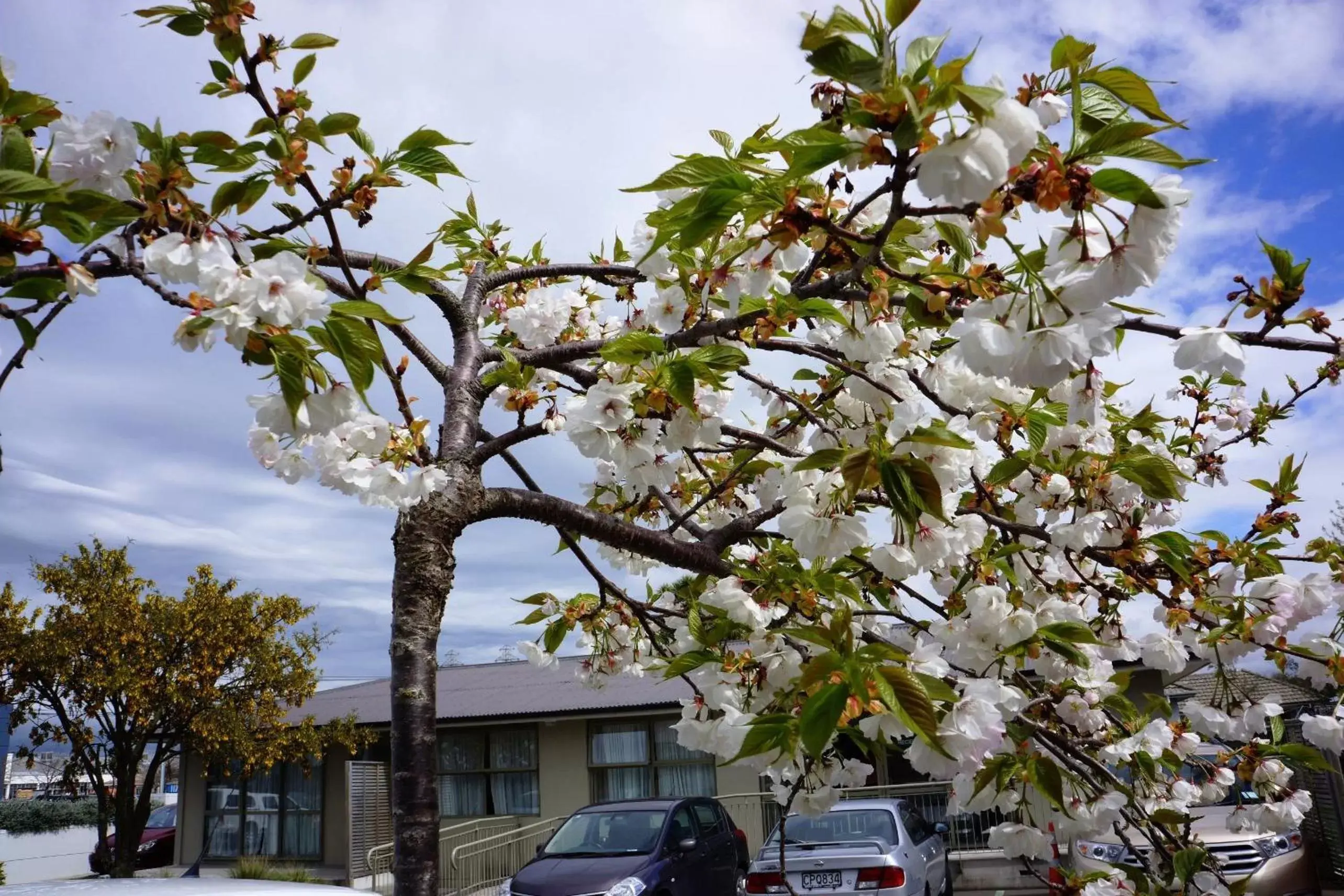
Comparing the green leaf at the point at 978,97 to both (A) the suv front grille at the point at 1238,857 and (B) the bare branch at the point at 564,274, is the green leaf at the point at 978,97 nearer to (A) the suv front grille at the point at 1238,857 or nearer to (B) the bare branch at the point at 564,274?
(B) the bare branch at the point at 564,274

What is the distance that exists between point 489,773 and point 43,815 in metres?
11.7

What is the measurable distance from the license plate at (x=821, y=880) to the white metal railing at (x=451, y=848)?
435cm

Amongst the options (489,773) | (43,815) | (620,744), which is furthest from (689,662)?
(43,815)

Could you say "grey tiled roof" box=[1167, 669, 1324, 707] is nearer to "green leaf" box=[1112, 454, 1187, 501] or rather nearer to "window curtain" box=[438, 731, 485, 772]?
"green leaf" box=[1112, 454, 1187, 501]

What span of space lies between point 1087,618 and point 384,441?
2.11 metres

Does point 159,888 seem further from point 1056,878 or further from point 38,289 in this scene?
point 1056,878

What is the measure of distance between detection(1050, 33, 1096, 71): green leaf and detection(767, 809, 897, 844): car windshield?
7702mm

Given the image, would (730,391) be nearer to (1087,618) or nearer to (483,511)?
(483,511)

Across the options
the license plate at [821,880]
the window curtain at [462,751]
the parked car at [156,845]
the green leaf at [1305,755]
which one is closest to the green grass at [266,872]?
the window curtain at [462,751]

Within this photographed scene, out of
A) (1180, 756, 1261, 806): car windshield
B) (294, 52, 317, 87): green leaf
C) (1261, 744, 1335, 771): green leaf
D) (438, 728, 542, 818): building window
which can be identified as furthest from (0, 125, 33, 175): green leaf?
(438, 728, 542, 818): building window

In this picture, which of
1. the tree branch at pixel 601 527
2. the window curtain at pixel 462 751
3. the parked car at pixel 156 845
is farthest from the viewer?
the parked car at pixel 156 845

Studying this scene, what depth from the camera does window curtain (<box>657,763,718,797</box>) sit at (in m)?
13.6

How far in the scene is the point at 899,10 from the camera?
1177mm

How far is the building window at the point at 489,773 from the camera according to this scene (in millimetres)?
14438
